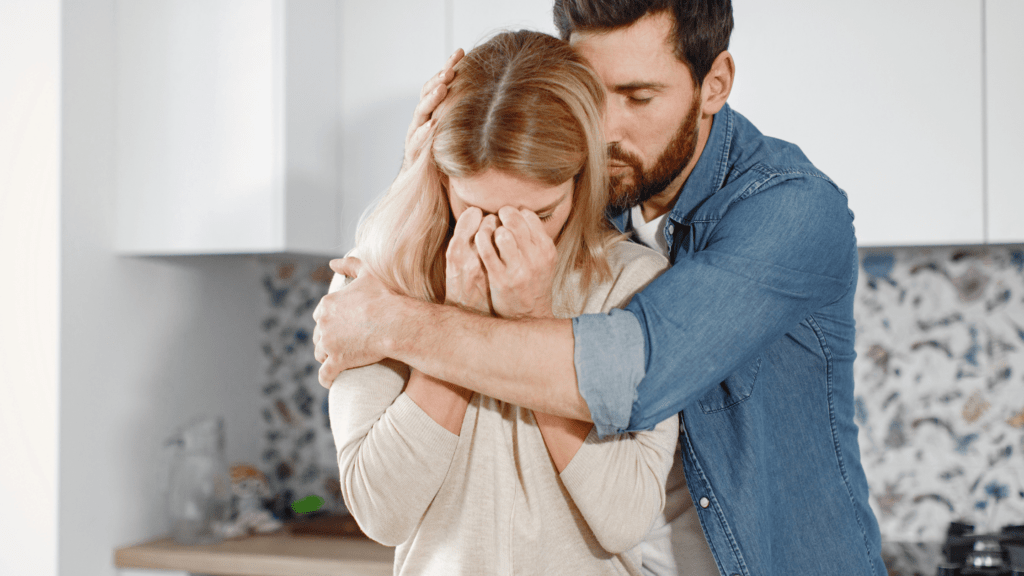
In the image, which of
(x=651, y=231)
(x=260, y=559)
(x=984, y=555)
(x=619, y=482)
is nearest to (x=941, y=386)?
(x=984, y=555)

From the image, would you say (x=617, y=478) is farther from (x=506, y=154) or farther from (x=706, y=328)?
(x=506, y=154)

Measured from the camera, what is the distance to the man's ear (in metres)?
1.09

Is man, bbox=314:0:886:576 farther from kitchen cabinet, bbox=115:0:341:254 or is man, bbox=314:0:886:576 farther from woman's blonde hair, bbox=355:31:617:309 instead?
kitchen cabinet, bbox=115:0:341:254

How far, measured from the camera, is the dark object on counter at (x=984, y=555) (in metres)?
1.62

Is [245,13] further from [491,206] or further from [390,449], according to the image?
[390,449]

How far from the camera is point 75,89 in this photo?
5.47 ft

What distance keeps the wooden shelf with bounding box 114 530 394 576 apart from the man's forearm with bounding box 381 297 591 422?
1026 mm

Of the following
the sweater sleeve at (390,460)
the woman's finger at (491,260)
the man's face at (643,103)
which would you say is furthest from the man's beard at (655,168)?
the sweater sleeve at (390,460)

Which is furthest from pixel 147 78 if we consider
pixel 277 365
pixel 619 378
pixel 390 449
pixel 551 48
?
pixel 619 378

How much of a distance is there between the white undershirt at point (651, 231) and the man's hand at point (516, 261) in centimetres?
34

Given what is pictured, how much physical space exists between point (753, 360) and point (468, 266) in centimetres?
40

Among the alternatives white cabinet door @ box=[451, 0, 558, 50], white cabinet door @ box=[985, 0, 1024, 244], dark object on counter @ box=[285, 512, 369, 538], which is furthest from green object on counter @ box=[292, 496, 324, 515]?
white cabinet door @ box=[985, 0, 1024, 244]

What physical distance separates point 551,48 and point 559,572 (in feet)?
1.99

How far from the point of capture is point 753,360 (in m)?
0.96
